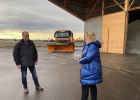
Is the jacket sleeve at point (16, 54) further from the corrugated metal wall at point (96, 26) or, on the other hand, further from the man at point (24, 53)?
the corrugated metal wall at point (96, 26)

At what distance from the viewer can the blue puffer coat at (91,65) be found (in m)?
2.33

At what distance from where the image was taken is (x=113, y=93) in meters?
3.50

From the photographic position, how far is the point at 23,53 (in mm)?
3445

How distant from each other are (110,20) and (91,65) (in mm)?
14735

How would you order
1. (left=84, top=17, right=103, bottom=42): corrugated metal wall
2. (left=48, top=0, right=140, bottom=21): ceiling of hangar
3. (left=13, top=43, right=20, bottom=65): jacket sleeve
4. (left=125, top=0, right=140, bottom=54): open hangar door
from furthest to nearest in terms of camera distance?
(left=84, top=17, right=103, bottom=42): corrugated metal wall
(left=48, top=0, right=140, bottom=21): ceiling of hangar
(left=125, top=0, right=140, bottom=54): open hangar door
(left=13, top=43, right=20, bottom=65): jacket sleeve

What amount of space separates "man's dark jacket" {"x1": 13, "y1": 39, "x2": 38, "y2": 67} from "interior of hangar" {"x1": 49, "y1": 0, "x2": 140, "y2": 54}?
12994 millimetres

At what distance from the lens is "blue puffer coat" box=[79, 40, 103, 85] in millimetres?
2334

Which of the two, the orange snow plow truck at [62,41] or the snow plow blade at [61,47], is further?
the snow plow blade at [61,47]

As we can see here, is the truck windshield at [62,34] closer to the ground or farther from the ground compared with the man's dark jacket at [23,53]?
farther from the ground

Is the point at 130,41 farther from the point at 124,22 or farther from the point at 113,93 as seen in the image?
the point at 113,93

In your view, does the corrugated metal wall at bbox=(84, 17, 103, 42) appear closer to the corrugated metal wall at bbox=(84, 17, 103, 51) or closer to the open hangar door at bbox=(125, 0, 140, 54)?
the corrugated metal wall at bbox=(84, 17, 103, 51)

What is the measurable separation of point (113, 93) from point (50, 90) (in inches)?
73.5

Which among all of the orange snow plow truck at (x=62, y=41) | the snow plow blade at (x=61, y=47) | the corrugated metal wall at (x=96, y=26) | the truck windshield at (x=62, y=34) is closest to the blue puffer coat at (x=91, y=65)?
the orange snow plow truck at (x=62, y=41)

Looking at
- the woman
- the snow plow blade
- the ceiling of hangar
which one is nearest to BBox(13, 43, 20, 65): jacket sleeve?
the woman
